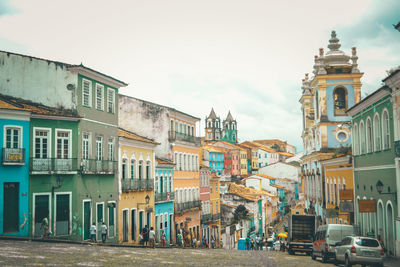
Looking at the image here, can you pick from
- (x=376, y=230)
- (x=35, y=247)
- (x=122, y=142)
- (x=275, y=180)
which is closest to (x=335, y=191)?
(x=376, y=230)

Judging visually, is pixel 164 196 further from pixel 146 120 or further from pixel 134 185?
pixel 134 185

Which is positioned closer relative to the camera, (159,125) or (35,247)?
(35,247)

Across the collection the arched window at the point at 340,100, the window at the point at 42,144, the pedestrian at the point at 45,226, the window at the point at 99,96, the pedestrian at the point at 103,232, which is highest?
the arched window at the point at 340,100

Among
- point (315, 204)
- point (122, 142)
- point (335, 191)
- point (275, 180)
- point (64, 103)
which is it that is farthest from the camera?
point (275, 180)

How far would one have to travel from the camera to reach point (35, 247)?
22.9 m

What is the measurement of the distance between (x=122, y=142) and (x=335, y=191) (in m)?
17.5

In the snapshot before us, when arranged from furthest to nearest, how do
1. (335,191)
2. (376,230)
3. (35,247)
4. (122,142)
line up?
1. (335,191)
2. (122,142)
3. (376,230)
4. (35,247)

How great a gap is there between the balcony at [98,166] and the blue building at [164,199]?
33.9 feet

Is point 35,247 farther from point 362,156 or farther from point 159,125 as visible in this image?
point 159,125

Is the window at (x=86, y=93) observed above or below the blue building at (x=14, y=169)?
above

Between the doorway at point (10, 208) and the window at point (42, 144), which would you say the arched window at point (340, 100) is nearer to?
the window at point (42, 144)

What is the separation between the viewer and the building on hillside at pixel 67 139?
30141 mm

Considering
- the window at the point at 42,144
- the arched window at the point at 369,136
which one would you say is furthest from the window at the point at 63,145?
the arched window at the point at 369,136

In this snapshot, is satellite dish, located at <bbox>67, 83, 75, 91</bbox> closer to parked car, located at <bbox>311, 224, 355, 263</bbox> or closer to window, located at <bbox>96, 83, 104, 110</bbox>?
window, located at <bbox>96, 83, 104, 110</bbox>
